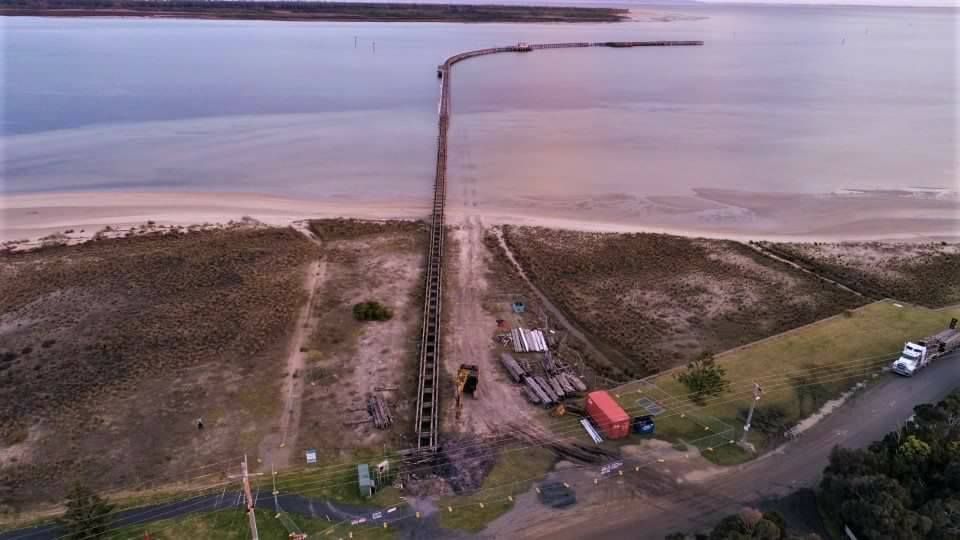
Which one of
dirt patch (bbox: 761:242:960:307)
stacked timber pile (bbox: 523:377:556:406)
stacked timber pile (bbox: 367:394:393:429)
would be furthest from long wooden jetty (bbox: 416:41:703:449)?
dirt patch (bbox: 761:242:960:307)

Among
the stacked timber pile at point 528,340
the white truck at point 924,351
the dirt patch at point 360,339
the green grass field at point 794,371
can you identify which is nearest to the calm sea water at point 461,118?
the dirt patch at point 360,339

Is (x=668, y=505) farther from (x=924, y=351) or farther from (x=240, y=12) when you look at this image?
(x=240, y=12)

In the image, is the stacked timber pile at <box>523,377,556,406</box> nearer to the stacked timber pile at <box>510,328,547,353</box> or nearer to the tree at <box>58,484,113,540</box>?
the stacked timber pile at <box>510,328,547,353</box>

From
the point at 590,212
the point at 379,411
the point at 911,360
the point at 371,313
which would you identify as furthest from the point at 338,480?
the point at 590,212

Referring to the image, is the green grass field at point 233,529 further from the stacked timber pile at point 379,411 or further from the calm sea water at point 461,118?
the calm sea water at point 461,118

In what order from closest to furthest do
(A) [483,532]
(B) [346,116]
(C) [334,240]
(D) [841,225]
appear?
(A) [483,532], (C) [334,240], (D) [841,225], (B) [346,116]

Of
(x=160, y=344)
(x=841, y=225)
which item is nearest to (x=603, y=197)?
(x=841, y=225)

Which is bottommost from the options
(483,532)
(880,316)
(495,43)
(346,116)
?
(483,532)

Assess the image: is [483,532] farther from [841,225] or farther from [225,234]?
[841,225]
